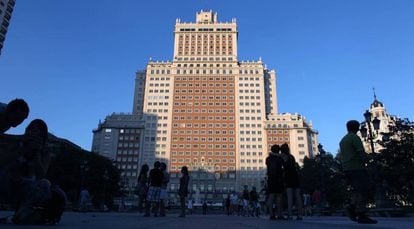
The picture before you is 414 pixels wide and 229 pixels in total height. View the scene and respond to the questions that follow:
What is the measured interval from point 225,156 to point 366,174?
9438 cm

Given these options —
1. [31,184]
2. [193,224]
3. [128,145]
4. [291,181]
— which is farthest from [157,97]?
[31,184]

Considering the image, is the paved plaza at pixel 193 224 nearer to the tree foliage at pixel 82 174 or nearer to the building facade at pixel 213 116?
the tree foliage at pixel 82 174

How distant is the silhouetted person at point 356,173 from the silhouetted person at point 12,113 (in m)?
5.75

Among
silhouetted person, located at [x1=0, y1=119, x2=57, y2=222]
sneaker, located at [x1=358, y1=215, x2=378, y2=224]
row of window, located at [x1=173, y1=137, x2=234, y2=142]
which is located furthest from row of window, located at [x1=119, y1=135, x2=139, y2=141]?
silhouetted person, located at [x1=0, y1=119, x2=57, y2=222]

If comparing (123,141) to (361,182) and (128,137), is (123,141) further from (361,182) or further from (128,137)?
(361,182)

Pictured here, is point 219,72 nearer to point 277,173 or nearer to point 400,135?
point 400,135

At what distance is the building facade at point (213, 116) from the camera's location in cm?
9888

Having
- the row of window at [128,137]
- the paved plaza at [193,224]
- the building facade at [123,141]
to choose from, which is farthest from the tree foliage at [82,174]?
the row of window at [128,137]

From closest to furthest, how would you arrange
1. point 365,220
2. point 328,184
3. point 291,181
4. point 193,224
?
point 193,224 → point 365,220 → point 291,181 → point 328,184

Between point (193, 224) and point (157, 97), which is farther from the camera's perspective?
point (157, 97)

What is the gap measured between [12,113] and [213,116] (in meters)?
101

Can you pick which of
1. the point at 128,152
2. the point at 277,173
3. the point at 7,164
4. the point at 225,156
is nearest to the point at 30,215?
the point at 7,164

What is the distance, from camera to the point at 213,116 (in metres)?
105

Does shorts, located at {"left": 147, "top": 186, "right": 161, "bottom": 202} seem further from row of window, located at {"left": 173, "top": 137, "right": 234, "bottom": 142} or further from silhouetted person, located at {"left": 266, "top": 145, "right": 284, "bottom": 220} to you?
row of window, located at {"left": 173, "top": 137, "right": 234, "bottom": 142}
